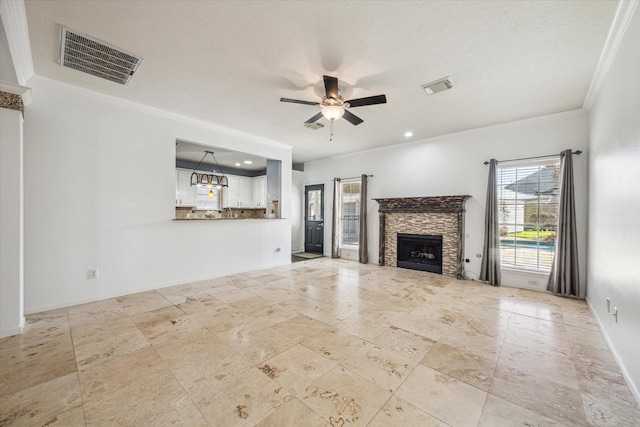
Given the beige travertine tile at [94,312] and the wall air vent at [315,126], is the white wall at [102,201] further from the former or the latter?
the wall air vent at [315,126]

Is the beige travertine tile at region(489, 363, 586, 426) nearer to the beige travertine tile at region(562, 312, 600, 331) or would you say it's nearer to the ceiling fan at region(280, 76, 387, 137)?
the beige travertine tile at region(562, 312, 600, 331)

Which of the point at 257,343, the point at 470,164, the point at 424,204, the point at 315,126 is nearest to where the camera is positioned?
the point at 257,343

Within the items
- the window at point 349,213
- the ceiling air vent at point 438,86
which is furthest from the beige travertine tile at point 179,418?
the window at point 349,213

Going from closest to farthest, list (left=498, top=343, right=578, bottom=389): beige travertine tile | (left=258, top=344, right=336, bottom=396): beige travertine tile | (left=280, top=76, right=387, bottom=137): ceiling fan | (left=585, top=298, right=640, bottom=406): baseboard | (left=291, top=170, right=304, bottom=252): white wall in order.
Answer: (left=585, top=298, right=640, bottom=406): baseboard
(left=258, top=344, right=336, bottom=396): beige travertine tile
(left=498, top=343, right=578, bottom=389): beige travertine tile
(left=280, top=76, right=387, bottom=137): ceiling fan
(left=291, top=170, right=304, bottom=252): white wall

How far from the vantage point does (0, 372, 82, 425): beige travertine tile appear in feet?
5.37

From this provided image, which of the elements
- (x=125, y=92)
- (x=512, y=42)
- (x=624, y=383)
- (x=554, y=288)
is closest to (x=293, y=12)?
(x=512, y=42)

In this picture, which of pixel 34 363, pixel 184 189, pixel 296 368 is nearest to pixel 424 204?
pixel 296 368

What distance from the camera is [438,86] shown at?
3.30m

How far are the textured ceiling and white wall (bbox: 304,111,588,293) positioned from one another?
0.46 m

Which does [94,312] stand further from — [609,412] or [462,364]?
[609,412]

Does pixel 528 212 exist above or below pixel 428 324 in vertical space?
above

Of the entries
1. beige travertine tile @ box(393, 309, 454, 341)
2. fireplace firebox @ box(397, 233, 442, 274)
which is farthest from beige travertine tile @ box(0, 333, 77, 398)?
fireplace firebox @ box(397, 233, 442, 274)

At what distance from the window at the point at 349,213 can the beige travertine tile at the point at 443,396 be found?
202 inches

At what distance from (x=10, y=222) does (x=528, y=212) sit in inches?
286
